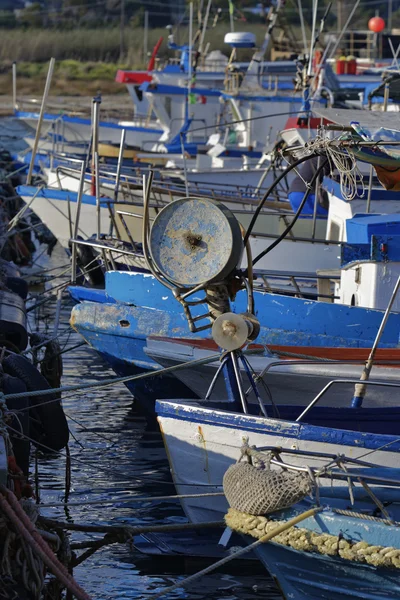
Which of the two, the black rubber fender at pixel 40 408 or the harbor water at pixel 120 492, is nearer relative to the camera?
the harbor water at pixel 120 492

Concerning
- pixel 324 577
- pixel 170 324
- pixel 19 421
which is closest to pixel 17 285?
pixel 170 324

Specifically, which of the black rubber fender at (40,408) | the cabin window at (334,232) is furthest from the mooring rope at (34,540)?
the cabin window at (334,232)

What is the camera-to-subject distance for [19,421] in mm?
8086

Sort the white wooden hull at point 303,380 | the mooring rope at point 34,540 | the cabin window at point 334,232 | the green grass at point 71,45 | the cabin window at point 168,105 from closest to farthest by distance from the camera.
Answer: the mooring rope at point 34,540
the white wooden hull at point 303,380
the cabin window at point 334,232
the cabin window at point 168,105
the green grass at point 71,45

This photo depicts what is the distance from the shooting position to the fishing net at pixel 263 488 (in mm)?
6168

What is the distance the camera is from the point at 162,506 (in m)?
9.22

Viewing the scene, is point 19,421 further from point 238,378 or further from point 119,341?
point 119,341

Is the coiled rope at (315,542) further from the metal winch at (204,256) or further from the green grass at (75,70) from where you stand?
the green grass at (75,70)

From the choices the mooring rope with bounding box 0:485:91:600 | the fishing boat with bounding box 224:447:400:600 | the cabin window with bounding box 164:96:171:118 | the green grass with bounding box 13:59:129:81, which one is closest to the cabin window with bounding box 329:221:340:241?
the fishing boat with bounding box 224:447:400:600

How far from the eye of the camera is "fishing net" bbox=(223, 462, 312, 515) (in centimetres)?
617

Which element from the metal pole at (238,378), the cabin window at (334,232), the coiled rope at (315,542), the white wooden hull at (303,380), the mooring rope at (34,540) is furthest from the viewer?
the cabin window at (334,232)

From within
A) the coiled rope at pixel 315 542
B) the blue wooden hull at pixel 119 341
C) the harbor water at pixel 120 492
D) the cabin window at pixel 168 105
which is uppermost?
the cabin window at pixel 168 105

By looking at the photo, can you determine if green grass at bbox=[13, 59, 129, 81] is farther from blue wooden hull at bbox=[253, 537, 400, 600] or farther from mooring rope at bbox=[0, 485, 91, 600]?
mooring rope at bbox=[0, 485, 91, 600]

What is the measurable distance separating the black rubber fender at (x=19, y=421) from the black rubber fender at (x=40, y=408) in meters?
0.18
